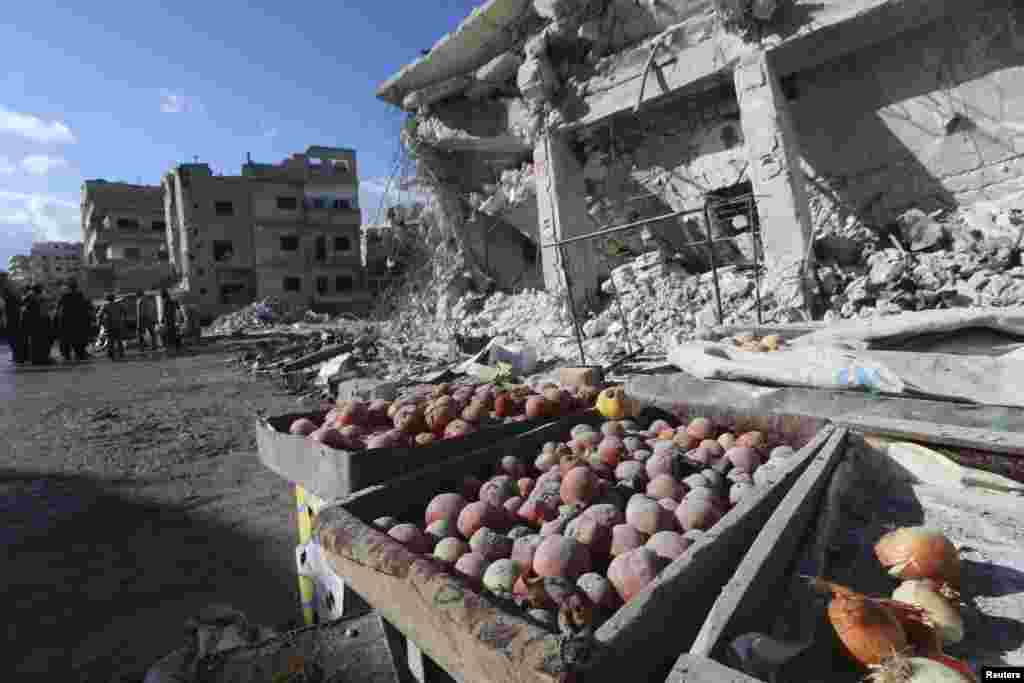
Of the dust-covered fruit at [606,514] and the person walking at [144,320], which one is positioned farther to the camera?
the person walking at [144,320]

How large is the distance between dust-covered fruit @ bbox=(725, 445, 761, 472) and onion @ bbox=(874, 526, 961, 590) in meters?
0.54

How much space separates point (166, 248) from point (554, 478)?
145 ft

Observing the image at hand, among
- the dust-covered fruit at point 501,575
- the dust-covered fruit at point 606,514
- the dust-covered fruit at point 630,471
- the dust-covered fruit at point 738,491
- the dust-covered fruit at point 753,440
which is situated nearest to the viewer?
the dust-covered fruit at point 501,575

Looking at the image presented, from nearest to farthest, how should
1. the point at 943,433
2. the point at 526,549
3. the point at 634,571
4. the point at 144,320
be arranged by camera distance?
the point at 634,571 < the point at 526,549 < the point at 943,433 < the point at 144,320

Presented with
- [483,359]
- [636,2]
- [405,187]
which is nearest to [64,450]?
[483,359]

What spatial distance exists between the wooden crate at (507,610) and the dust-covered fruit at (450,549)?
8.1 inches

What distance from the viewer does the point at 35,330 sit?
13.2m

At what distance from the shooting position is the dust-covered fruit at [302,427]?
2.38 meters

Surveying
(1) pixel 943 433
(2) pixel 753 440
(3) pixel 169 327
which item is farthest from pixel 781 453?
(3) pixel 169 327

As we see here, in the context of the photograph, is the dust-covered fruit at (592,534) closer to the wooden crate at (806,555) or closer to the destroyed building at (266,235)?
the wooden crate at (806,555)

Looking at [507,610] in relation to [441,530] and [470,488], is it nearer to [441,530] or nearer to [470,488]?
[441,530]

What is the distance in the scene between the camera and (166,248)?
37.4m

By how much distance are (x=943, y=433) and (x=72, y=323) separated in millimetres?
17846

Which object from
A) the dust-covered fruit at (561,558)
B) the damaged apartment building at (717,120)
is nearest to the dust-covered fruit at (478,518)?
the dust-covered fruit at (561,558)
